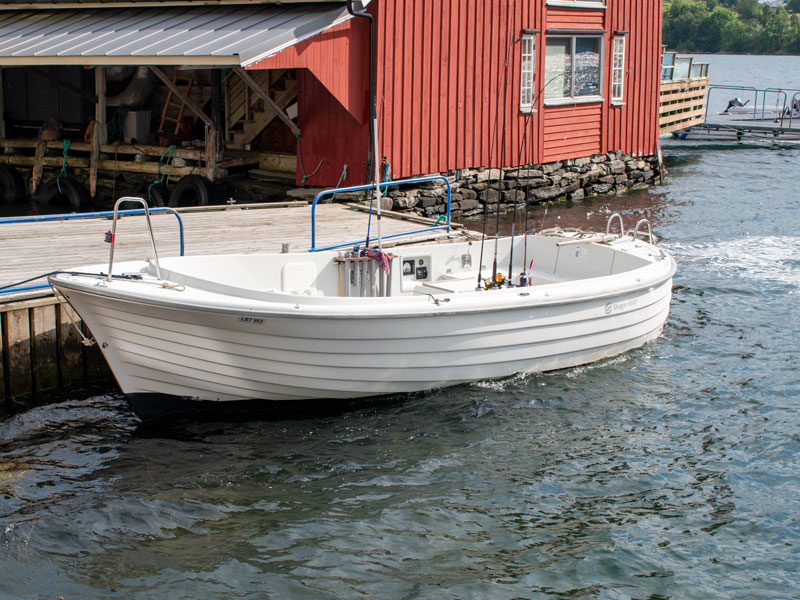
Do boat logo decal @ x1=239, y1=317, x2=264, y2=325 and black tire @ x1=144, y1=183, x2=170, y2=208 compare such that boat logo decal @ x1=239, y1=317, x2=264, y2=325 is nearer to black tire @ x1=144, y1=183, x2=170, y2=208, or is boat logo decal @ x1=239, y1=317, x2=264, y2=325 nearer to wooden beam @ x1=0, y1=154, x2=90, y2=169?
black tire @ x1=144, y1=183, x2=170, y2=208

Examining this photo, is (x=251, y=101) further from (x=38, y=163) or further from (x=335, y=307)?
(x=335, y=307)

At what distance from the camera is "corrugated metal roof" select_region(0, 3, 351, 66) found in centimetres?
1330

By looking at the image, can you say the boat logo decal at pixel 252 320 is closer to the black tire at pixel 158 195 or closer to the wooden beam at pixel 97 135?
the black tire at pixel 158 195

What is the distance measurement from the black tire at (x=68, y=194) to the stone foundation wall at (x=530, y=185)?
6.04m

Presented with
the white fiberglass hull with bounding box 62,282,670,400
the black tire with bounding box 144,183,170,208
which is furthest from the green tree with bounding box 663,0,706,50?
the white fiberglass hull with bounding box 62,282,670,400

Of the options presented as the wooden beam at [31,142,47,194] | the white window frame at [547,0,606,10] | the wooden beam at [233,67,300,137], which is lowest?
the wooden beam at [31,142,47,194]

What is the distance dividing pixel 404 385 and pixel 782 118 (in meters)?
27.5

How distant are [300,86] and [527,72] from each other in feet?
16.4

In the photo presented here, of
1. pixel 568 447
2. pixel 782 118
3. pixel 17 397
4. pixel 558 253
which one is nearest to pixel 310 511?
pixel 568 447

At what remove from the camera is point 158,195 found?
16906 mm

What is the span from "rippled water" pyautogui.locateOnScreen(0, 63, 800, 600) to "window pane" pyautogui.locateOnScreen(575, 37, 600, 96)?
10776 mm

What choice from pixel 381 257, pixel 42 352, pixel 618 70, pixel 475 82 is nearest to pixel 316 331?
pixel 381 257

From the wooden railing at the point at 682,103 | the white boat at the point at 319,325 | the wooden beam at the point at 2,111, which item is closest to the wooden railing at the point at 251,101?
the wooden beam at the point at 2,111

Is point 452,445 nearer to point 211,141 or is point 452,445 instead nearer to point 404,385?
point 404,385
